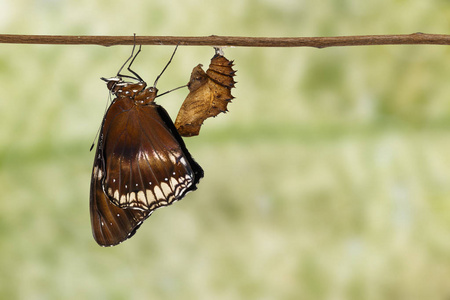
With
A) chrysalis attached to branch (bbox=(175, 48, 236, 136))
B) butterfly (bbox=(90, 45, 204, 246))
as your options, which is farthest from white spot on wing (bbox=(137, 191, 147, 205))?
chrysalis attached to branch (bbox=(175, 48, 236, 136))

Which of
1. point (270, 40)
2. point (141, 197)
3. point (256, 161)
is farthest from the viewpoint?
point (256, 161)

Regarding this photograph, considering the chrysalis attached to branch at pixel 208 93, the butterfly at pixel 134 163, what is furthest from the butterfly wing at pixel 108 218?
the chrysalis attached to branch at pixel 208 93

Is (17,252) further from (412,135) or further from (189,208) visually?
(412,135)

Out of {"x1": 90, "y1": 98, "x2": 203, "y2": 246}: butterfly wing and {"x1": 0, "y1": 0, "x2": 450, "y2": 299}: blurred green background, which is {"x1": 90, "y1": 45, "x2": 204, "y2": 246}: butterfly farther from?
{"x1": 0, "y1": 0, "x2": 450, "y2": 299}: blurred green background

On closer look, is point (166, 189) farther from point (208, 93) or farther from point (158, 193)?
point (208, 93)

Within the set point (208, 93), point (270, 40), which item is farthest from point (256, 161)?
point (270, 40)

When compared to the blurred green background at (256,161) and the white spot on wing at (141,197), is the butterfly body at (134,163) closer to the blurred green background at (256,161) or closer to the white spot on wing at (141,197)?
the white spot on wing at (141,197)

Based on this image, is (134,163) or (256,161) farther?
(256,161)

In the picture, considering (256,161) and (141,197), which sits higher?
(256,161)
